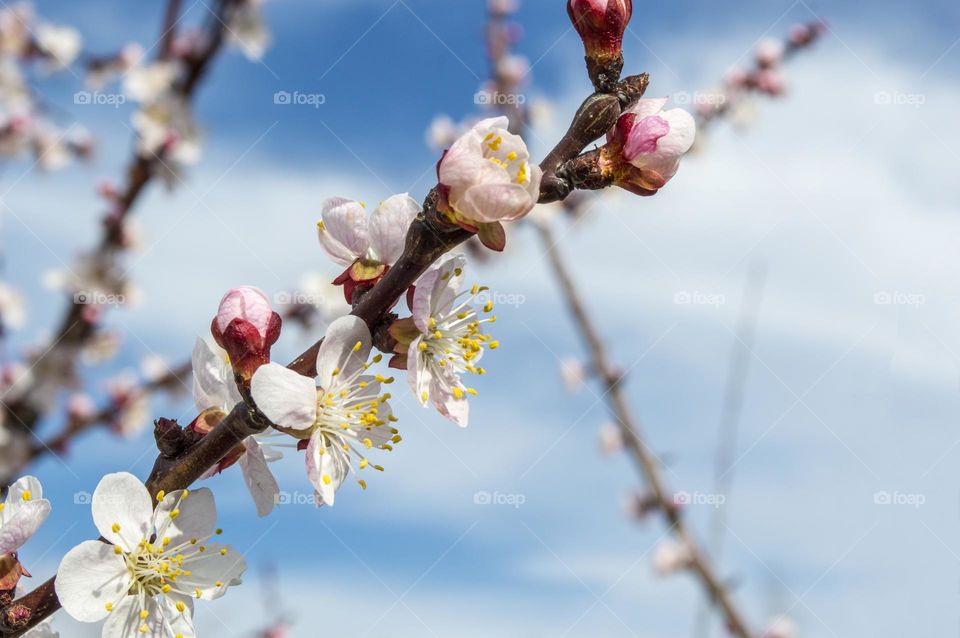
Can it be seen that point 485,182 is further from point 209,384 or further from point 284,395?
point 209,384

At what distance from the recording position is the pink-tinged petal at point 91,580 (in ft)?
3.45

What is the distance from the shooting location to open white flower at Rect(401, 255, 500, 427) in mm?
1160

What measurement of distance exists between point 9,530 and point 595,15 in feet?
3.40

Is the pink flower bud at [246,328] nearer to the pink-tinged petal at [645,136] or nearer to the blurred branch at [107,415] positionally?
the pink-tinged petal at [645,136]

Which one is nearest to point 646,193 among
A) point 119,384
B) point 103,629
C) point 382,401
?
point 382,401

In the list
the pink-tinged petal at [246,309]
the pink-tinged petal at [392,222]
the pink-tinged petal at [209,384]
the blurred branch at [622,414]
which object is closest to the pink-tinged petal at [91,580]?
the pink-tinged petal at [209,384]

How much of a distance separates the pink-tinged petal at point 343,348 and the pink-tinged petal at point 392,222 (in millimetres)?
166

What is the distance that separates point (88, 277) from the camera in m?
4.22

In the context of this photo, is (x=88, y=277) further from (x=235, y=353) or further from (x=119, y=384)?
(x=235, y=353)

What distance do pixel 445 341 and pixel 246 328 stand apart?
0.29 m

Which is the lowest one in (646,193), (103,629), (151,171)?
(103,629)

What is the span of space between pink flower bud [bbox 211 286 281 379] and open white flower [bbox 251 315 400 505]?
0.24 ft

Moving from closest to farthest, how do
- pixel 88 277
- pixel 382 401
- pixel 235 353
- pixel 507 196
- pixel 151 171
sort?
pixel 507 196, pixel 235 353, pixel 382 401, pixel 151 171, pixel 88 277

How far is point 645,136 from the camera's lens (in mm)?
1121
